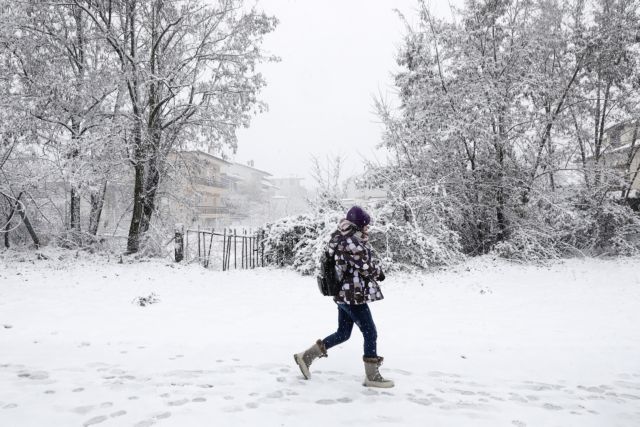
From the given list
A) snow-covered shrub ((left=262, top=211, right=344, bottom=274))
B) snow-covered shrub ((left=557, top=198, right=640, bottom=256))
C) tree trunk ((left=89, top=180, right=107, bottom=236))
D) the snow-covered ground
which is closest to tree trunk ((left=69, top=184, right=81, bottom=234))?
tree trunk ((left=89, top=180, right=107, bottom=236))

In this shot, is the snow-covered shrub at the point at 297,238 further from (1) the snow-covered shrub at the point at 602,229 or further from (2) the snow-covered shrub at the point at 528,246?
(1) the snow-covered shrub at the point at 602,229

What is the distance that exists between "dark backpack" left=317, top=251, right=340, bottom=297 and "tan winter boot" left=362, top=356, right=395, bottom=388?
2.28 feet

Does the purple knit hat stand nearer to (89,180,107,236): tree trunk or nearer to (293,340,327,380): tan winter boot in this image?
(293,340,327,380): tan winter boot

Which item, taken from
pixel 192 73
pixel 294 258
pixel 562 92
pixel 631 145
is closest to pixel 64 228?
pixel 192 73

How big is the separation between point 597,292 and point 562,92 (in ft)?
23.7

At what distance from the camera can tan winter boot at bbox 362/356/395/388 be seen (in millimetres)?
3650

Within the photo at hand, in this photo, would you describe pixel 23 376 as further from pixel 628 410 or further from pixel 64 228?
pixel 64 228

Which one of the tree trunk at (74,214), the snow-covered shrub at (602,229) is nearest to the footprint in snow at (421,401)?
the snow-covered shrub at (602,229)

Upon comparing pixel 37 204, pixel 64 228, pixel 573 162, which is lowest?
pixel 64 228

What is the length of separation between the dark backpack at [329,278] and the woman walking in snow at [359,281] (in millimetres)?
47

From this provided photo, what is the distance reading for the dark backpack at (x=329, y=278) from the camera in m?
3.68

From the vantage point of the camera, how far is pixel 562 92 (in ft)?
41.2

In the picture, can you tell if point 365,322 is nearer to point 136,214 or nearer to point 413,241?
point 413,241

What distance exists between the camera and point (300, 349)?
16.3 feet
